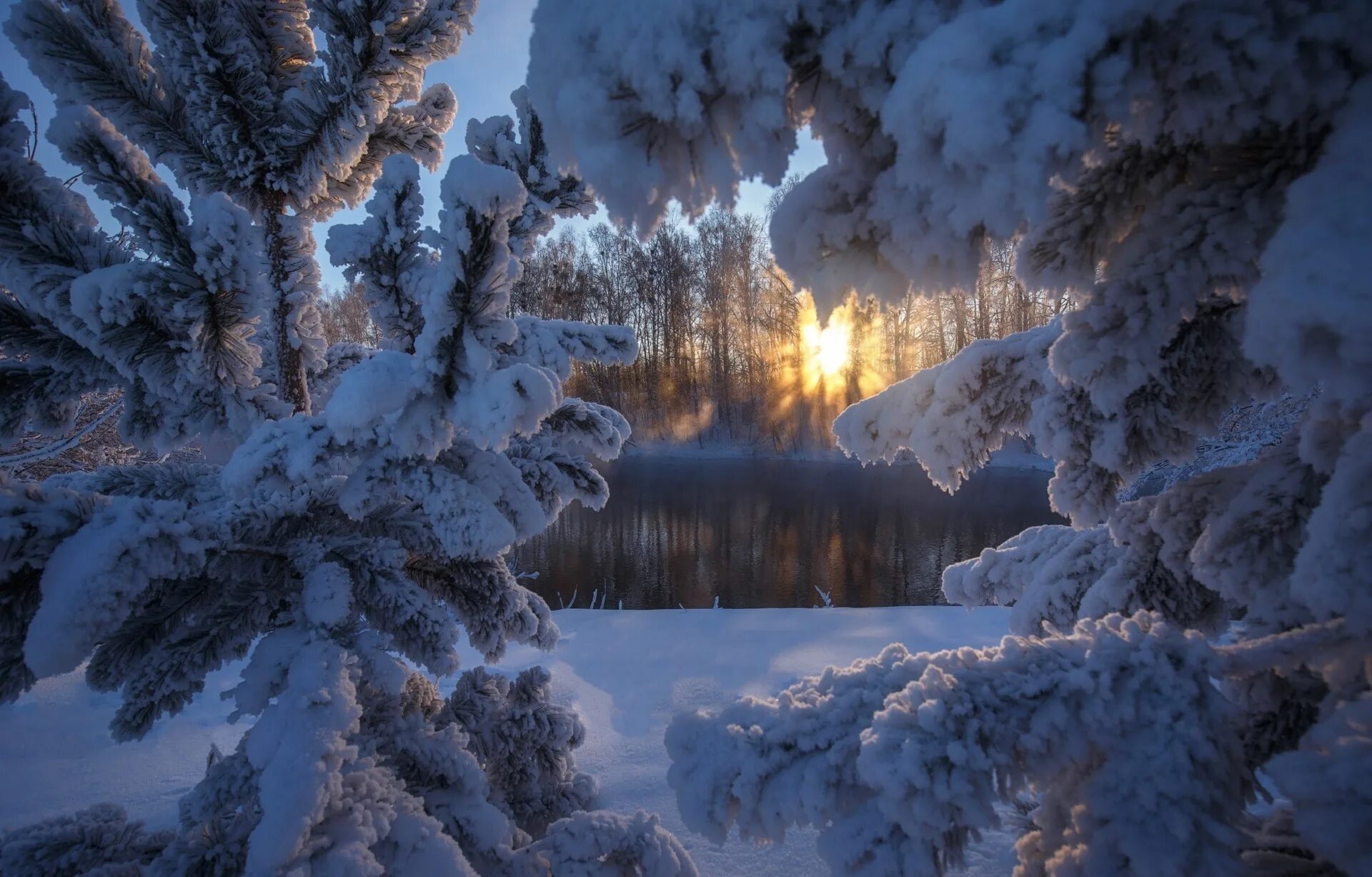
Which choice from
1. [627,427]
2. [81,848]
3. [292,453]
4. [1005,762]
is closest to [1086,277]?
[1005,762]

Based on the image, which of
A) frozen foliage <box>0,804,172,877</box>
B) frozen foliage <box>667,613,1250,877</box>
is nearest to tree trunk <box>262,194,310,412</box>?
frozen foliage <box>0,804,172,877</box>

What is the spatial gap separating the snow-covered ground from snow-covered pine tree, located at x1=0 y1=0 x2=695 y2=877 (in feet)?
4.03

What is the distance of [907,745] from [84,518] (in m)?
1.53

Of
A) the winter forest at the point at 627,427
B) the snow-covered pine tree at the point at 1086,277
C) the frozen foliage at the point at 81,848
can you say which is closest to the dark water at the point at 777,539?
the winter forest at the point at 627,427

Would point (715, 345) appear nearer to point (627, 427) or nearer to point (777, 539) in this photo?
point (777, 539)

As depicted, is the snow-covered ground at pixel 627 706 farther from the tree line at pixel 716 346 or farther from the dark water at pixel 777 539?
the tree line at pixel 716 346

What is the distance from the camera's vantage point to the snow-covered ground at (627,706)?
2.99m

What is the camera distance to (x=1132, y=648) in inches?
37.7

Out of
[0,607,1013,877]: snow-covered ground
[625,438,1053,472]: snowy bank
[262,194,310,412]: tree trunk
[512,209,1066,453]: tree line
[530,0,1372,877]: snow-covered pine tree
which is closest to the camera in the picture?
[530,0,1372,877]: snow-covered pine tree

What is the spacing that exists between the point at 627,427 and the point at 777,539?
13.7 metres

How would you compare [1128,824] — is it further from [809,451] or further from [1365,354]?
[809,451]

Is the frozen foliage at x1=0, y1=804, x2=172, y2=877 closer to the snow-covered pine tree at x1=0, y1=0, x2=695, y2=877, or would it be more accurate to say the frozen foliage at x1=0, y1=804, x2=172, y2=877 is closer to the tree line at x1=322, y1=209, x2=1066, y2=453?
the snow-covered pine tree at x1=0, y1=0, x2=695, y2=877

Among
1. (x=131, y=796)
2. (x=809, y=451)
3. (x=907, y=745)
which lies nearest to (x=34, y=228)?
(x=907, y=745)

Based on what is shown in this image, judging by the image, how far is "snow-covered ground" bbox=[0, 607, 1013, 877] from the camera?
2990 mm
